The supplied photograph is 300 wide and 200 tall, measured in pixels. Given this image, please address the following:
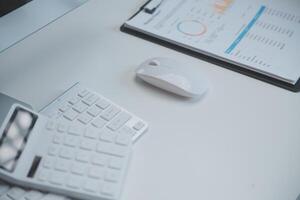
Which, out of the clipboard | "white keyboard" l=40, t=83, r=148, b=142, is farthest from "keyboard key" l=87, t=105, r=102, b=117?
the clipboard

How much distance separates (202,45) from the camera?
802mm

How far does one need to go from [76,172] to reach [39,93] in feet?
0.65

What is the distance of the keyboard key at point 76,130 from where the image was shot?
623 mm

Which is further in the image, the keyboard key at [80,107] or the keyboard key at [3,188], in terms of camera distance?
the keyboard key at [80,107]

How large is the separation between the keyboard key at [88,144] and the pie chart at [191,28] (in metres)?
0.32

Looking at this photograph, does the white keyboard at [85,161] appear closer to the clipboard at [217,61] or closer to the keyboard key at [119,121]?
the keyboard key at [119,121]

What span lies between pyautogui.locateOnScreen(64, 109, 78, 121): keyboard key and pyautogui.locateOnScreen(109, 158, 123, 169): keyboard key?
109 mm

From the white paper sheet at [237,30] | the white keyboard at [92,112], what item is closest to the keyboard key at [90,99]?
the white keyboard at [92,112]

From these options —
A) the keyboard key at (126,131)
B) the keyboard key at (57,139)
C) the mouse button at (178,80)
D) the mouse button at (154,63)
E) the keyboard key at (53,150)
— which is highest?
the mouse button at (154,63)

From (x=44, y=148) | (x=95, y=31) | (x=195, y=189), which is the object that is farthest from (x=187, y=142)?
(x=95, y=31)

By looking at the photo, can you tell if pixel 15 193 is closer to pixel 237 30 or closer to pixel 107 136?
pixel 107 136

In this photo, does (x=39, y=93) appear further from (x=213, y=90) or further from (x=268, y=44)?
(x=268, y=44)

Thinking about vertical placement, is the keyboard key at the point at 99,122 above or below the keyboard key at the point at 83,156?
above

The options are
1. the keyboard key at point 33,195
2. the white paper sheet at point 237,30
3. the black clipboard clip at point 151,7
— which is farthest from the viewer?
the black clipboard clip at point 151,7
